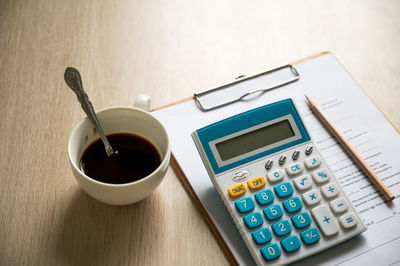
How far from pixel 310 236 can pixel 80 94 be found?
371 mm

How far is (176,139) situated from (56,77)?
10.3 inches

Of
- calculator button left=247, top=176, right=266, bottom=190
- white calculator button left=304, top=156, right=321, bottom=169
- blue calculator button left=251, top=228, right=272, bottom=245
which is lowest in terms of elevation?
blue calculator button left=251, top=228, right=272, bottom=245

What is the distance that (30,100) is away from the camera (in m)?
0.68

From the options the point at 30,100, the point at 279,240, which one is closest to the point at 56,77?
the point at 30,100

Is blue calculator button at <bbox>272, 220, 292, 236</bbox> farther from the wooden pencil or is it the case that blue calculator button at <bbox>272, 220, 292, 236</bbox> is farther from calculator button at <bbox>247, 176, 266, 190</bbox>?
the wooden pencil

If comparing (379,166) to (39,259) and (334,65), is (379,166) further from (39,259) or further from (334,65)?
(39,259)

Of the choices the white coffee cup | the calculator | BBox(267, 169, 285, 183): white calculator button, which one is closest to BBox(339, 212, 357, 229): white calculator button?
the calculator

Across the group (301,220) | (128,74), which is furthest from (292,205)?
(128,74)

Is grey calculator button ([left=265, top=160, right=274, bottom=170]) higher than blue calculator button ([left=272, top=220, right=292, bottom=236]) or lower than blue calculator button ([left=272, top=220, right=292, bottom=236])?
higher

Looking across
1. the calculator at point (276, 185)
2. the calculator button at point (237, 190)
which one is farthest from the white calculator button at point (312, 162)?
A: the calculator button at point (237, 190)

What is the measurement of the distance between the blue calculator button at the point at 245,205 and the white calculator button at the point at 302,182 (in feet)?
0.24

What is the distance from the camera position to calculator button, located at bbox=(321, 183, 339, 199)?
0.56 meters

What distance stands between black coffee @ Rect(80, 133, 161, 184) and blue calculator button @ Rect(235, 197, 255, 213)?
127mm

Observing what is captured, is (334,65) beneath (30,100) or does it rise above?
above
